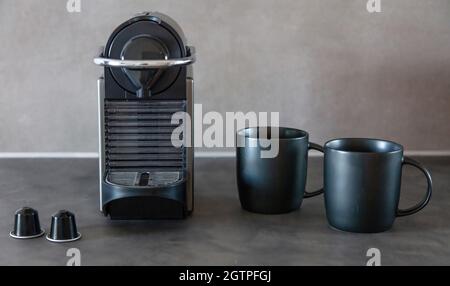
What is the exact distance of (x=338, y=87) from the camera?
55.7 inches

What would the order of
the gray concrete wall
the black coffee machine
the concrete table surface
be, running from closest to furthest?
the concrete table surface < the black coffee machine < the gray concrete wall

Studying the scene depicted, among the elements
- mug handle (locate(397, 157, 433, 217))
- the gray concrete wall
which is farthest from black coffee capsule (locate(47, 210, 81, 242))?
the gray concrete wall

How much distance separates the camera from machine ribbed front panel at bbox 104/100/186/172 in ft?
3.25

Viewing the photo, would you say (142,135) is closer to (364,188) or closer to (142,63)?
(142,63)

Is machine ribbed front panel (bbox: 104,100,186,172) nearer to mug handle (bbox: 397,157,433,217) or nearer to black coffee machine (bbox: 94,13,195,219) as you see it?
black coffee machine (bbox: 94,13,195,219)

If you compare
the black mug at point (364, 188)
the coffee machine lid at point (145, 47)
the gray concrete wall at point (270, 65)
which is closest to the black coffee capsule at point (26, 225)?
the coffee machine lid at point (145, 47)

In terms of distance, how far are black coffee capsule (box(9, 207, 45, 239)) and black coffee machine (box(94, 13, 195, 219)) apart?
10 centimetres

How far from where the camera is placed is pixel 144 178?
98cm

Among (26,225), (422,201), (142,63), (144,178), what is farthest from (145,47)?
(422,201)

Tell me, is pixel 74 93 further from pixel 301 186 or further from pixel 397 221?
pixel 397 221

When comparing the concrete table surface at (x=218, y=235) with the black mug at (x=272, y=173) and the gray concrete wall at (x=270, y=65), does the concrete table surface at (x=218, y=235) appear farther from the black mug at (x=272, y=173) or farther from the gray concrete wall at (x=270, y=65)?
the gray concrete wall at (x=270, y=65)

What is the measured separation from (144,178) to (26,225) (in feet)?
0.57
